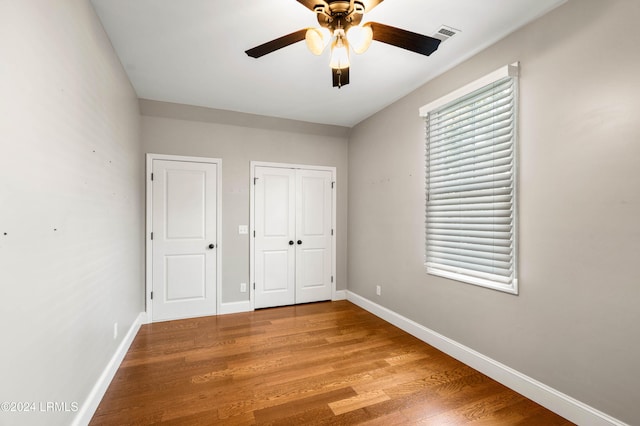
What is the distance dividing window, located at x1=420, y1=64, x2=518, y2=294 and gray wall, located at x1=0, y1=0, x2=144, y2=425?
9.46ft

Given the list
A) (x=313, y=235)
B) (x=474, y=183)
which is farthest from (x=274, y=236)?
(x=474, y=183)

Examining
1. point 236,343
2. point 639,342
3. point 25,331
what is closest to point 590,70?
point 639,342

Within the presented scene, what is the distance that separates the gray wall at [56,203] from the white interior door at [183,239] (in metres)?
1.20

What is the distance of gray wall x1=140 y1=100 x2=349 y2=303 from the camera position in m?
3.80

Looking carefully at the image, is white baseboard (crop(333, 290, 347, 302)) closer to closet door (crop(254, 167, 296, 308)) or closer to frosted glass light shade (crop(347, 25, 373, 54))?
closet door (crop(254, 167, 296, 308))

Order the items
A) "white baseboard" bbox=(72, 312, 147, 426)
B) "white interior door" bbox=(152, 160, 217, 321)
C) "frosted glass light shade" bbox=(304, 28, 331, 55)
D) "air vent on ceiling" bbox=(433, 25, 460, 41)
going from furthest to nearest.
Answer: "white interior door" bbox=(152, 160, 217, 321), "air vent on ceiling" bbox=(433, 25, 460, 41), "white baseboard" bbox=(72, 312, 147, 426), "frosted glass light shade" bbox=(304, 28, 331, 55)

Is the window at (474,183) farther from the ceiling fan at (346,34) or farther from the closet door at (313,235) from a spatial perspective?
the closet door at (313,235)

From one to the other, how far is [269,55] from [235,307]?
3.18 metres

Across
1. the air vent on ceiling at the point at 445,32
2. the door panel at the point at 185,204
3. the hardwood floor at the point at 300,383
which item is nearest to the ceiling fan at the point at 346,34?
the air vent on ceiling at the point at 445,32

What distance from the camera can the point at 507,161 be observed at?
2318mm

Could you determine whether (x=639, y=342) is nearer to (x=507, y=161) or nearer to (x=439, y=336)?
(x=507, y=161)

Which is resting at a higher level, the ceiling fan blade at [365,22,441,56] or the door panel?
the ceiling fan blade at [365,22,441,56]

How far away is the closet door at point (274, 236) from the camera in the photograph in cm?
428

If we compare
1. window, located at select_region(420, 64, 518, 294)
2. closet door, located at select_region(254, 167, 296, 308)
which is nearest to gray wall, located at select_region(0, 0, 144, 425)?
closet door, located at select_region(254, 167, 296, 308)
